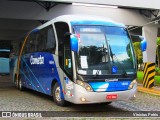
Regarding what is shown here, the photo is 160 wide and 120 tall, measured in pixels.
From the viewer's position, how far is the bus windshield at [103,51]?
31.8 feet

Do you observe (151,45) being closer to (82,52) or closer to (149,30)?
(149,30)

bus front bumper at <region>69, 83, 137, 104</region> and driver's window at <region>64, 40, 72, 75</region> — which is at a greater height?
driver's window at <region>64, 40, 72, 75</region>

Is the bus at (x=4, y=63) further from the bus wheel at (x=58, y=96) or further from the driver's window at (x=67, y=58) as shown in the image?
the driver's window at (x=67, y=58)

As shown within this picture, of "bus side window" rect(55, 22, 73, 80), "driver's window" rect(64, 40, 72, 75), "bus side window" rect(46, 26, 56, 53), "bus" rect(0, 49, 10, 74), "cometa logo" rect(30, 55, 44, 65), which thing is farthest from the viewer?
"bus" rect(0, 49, 10, 74)

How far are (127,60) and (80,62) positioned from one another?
1471 millimetres

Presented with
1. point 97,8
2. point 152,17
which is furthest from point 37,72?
point 152,17

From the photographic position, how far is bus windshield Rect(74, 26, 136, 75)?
9680 millimetres

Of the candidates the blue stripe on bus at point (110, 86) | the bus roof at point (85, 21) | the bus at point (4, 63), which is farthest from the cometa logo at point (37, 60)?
the bus at point (4, 63)

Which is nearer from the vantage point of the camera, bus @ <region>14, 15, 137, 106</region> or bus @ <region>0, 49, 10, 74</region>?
bus @ <region>14, 15, 137, 106</region>

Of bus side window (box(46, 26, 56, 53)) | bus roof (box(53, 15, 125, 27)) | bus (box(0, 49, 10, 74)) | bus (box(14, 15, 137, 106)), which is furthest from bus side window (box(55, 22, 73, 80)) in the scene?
bus (box(0, 49, 10, 74))

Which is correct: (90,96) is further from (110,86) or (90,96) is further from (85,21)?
(85,21)

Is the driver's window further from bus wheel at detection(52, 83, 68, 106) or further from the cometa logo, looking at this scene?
the cometa logo

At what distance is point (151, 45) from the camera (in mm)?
23078

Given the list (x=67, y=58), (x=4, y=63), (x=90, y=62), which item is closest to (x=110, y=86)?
(x=90, y=62)
